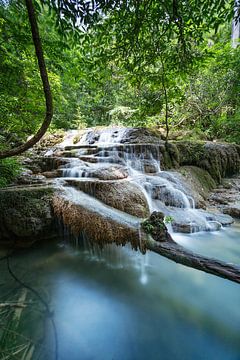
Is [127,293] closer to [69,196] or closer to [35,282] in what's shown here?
[35,282]

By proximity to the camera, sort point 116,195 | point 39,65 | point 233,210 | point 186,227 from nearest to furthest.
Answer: point 39,65 → point 116,195 → point 186,227 → point 233,210

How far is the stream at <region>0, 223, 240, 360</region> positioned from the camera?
208 cm

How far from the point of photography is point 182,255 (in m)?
2.23

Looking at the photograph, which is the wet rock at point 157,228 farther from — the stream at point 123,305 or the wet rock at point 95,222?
the stream at point 123,305

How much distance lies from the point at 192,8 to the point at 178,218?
404 cm

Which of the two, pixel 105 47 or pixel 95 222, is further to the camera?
pixel 95 222

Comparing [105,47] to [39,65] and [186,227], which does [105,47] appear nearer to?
[39,65]

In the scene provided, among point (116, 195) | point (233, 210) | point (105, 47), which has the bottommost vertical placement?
point (233, 210)

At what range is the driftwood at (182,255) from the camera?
77.4 inches

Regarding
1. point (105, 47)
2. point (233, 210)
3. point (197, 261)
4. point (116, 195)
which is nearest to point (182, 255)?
point (197, 261)

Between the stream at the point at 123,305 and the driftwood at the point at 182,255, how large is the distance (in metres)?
0.80

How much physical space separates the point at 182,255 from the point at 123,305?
1.15 m

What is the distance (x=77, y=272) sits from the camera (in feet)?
11.0

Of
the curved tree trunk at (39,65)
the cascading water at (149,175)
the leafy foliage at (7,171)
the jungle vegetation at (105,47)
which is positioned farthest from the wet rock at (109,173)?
the curved tree trunk at (39,65)
